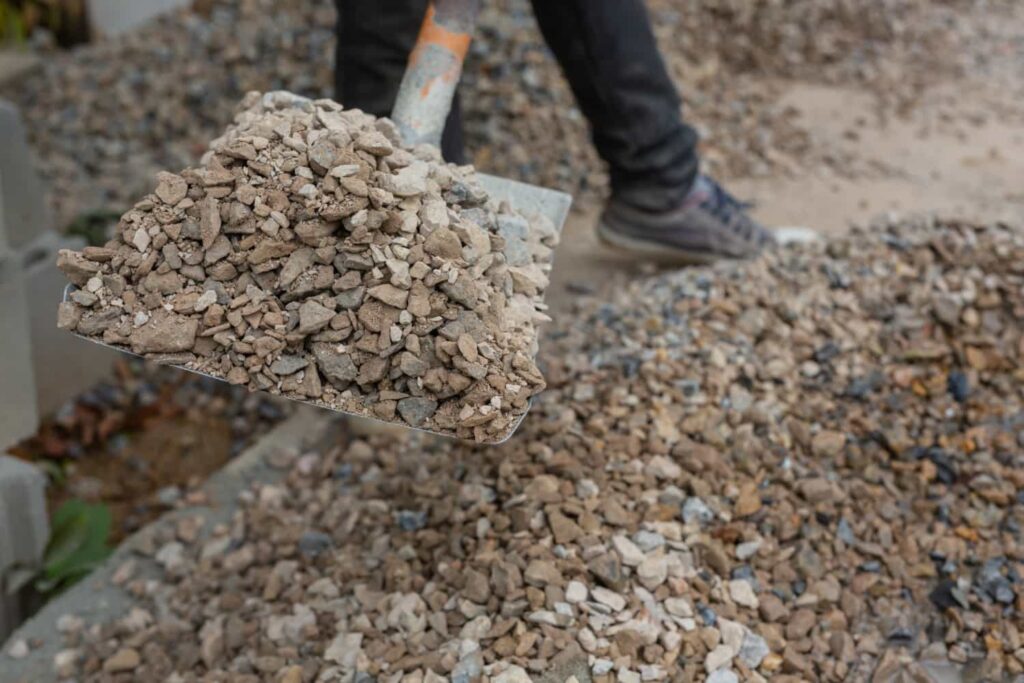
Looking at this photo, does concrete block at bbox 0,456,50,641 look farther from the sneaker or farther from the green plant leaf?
the sneaker

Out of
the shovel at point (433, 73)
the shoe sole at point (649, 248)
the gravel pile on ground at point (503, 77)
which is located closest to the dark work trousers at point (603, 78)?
the shoe sole at point (649, 248)

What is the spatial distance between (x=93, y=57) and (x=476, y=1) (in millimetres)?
2723

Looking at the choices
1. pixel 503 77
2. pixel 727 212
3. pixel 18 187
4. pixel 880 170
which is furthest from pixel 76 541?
pixel 880 170

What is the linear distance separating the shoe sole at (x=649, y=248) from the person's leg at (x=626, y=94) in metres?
0.11

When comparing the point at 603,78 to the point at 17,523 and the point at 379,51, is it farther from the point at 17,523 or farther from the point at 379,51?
the point at 17,523

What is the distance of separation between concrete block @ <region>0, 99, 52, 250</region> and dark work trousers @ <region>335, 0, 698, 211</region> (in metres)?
0.99

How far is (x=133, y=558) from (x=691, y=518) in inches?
45.9

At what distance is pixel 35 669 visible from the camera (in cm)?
194

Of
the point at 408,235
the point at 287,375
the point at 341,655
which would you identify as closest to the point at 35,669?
the point at 341,655

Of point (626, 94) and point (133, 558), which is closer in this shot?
point (133, 558)

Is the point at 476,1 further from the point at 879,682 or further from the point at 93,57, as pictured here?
the point at 93,57

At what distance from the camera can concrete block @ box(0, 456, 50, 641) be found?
2158mm

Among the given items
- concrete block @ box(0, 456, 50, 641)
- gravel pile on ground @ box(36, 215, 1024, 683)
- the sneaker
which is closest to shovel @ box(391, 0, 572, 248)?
gravel pile on ground @ box(36, 215, 1024, 683)

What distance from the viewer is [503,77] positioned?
3.35 m
